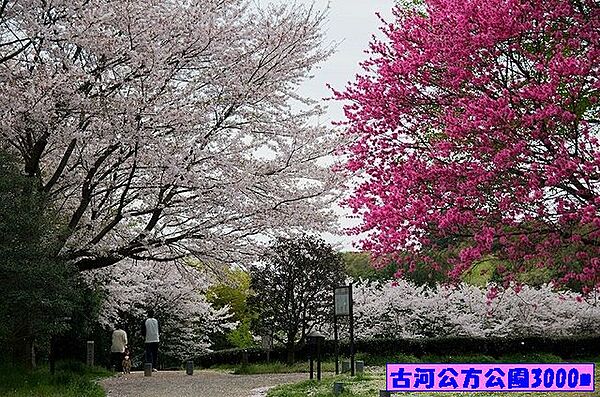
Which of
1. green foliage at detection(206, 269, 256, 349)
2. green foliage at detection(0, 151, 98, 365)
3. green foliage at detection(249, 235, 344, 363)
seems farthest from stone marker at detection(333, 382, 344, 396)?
green foliage at detection(206, 269, 256, 349)

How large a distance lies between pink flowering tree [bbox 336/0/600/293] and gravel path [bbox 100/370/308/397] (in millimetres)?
3463

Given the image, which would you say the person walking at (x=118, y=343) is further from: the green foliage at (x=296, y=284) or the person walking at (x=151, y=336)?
the green foliage at (x=296, y=284)

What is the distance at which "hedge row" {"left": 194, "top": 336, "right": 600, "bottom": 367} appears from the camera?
18.4 metres

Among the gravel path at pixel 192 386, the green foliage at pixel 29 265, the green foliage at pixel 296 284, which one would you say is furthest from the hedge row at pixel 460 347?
the green foliage at pixel 29 265

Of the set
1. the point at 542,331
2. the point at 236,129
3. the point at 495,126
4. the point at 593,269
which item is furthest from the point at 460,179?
the point at 542,331

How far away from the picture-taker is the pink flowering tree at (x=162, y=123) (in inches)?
414

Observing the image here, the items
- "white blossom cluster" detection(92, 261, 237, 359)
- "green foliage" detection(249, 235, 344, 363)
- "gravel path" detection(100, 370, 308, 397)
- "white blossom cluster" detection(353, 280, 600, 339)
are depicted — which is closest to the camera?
"gravel path" detection(100, 370, 308, 397)

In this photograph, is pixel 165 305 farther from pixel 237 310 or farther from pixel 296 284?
pixel 296 284

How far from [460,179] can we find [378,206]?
1.15 metres

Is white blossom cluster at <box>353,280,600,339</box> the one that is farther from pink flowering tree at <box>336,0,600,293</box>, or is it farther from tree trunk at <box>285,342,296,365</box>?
pink flowering tree at <box>336,0,600,293</box>

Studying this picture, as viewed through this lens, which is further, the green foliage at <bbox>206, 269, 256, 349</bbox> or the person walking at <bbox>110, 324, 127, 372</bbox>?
the green foliage at <bbox>206, 269, 256, 349</bbox>

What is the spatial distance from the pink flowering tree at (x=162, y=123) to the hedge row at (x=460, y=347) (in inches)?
247

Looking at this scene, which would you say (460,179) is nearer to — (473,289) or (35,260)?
(35,260)

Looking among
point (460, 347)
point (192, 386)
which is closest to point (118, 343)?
point (192, 386)
